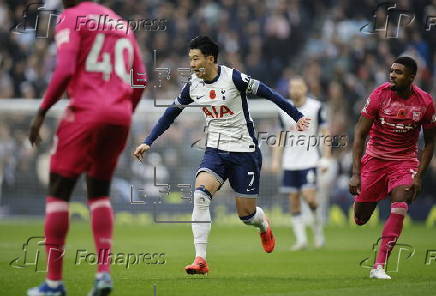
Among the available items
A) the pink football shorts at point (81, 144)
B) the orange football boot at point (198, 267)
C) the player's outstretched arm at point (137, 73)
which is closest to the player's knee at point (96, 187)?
the pink football shorts at point (81, 144)

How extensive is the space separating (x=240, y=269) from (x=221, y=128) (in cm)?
185

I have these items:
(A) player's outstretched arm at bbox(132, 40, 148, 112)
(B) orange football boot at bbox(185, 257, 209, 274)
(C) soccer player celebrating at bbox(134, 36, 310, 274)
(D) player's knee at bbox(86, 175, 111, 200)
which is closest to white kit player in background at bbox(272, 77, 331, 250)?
(C) soccer player celebrating at bbox(134, 36, 310, 274)

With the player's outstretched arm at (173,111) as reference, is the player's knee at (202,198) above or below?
below

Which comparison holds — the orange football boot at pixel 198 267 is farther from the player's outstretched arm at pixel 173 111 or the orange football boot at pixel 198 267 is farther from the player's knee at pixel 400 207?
the player's knee at pixel 400 207

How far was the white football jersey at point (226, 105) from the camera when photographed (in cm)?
1033

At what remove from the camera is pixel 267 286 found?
9.11 metres

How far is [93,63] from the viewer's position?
7.35 m

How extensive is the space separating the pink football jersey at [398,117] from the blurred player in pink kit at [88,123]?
344 cm

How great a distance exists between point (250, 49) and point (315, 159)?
935 centimetres

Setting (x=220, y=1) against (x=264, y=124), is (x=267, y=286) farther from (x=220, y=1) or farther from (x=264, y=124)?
(x=220, y=1)

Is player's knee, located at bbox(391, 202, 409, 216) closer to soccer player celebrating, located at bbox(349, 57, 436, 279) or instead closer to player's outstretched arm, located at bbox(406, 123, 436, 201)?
soccer player celebrating, located at bbox(349, 57, 436, 279)

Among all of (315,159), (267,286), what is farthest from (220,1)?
(267,286)

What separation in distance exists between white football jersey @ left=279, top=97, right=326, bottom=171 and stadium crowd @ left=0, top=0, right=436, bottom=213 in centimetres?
611

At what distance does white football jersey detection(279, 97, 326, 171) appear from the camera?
15.6m
